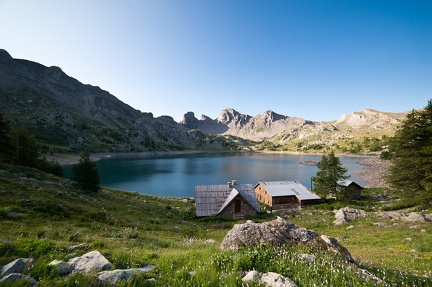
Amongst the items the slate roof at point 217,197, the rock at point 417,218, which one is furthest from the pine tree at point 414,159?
the slate roof at point 217,197

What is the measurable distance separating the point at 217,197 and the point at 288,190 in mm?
24261

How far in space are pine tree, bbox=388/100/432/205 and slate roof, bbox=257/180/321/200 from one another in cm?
1954

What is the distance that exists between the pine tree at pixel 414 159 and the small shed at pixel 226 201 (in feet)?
81.4

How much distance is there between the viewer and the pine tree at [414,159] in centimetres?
2927

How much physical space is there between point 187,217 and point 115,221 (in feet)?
57.8

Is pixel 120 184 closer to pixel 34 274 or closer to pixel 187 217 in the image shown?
pixel 187 217

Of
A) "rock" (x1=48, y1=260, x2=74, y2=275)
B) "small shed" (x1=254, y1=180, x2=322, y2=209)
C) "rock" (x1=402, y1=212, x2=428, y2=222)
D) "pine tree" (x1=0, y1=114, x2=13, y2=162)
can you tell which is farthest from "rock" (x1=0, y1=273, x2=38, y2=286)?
"pine tree" (x1=0, y1=114, x2=13, y2=162)

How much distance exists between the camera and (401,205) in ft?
113

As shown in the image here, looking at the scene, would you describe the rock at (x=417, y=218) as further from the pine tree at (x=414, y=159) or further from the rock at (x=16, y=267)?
the rock at (x=16, y=267)

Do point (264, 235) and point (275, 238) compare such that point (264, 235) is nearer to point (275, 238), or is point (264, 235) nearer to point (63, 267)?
point (275, 238)

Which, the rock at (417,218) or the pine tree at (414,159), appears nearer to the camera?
the rock at (417,218)

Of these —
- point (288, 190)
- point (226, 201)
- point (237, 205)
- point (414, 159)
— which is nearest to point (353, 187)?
point (288, 190)

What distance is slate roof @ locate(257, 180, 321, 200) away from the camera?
50.9 m

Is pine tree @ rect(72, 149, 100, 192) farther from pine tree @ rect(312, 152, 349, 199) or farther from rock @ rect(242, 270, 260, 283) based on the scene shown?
pine tree @ rect(312, 152, 349, 199)
